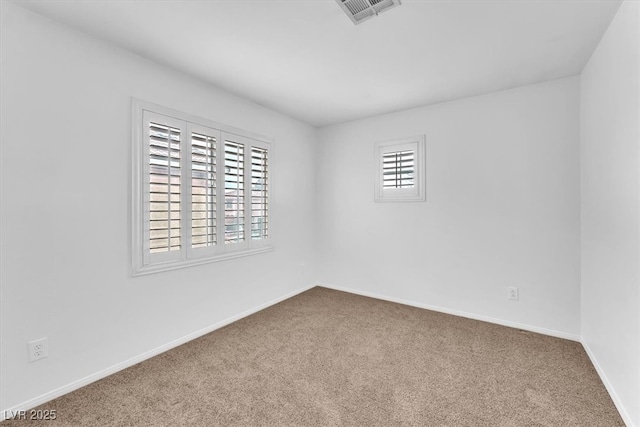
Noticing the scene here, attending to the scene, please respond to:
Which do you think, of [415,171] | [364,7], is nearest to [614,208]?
[415,171]

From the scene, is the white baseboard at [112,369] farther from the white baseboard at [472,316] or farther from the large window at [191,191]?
the white baseboard at [472,316]

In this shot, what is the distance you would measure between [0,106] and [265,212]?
7.29 feet

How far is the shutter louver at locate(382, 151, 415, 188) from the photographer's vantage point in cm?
345

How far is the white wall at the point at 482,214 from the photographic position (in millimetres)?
2570

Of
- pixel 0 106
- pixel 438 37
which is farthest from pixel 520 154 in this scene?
pixel 0 106

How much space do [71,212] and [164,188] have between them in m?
0.63

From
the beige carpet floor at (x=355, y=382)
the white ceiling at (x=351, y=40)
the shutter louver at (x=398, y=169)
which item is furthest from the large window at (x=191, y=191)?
the shutter louver at (x=398, y=169)

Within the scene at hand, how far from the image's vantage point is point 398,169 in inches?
139

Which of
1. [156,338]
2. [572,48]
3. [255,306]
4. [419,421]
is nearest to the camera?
[419,421]

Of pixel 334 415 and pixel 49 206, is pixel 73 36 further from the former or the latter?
pixel 334 415

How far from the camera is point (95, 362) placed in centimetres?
196

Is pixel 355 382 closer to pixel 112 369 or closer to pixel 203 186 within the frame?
pixel 112 369

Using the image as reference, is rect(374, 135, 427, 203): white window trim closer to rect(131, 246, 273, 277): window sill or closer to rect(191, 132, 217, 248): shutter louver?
rect(131, 246, 273, 277): window sill

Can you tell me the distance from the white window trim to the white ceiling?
0.67 metres
